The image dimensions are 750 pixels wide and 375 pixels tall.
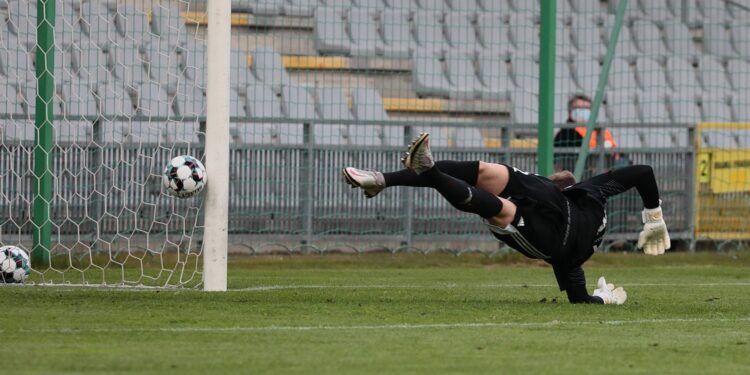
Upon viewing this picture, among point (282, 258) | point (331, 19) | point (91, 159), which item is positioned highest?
point (331, 19)

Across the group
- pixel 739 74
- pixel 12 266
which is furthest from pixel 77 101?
pixel 739 74

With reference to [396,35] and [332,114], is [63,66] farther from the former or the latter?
[396,35]

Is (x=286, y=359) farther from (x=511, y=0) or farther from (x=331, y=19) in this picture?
(x=511, y=0)

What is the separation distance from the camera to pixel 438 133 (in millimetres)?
15422

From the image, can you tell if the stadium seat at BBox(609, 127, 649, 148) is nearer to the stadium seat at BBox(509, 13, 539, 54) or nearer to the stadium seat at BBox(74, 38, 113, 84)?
the stadium seat at BBox(509, 13, 539, 54)

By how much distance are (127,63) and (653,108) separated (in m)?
9.59

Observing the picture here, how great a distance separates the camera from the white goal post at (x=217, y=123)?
28.7ft

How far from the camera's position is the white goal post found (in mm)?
A: 8734

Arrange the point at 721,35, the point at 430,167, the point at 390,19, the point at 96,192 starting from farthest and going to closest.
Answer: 1. the point at 721,35
2. the point at 390,19
3. the point at 96,192
4. the point at 430,167

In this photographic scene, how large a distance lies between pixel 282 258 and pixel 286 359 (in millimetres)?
8040

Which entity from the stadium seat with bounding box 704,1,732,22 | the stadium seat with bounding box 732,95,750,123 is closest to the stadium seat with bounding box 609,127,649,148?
the stadium seat with bounding box 732,95,750,123

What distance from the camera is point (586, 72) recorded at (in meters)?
19.2

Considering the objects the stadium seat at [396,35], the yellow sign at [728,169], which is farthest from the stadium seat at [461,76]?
the yellow sign at [728,169]

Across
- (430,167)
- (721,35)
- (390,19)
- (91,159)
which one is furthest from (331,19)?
(430,167)
